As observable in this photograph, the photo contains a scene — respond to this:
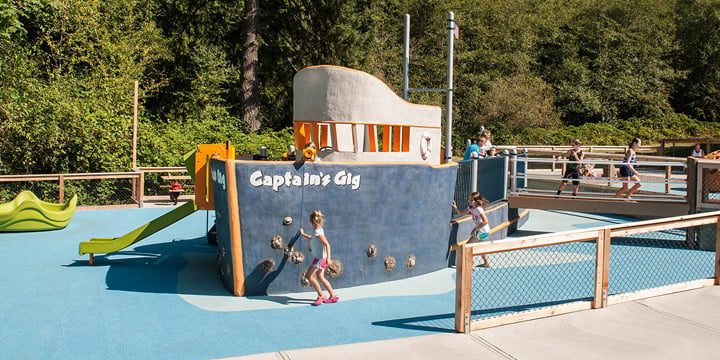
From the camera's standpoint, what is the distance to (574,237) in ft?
Result: 27.1

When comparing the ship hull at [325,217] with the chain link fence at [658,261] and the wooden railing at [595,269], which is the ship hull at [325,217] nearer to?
the wooden railing at [595,269]

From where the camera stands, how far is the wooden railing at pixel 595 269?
24.9ft

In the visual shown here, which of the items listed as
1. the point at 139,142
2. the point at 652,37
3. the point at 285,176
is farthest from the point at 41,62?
the point at 652,37

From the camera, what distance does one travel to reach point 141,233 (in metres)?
11.3

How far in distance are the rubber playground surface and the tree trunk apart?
18.9 m

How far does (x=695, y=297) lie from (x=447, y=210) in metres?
4.47

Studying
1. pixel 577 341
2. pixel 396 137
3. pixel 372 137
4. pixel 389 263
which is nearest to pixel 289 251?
pixel 389 263

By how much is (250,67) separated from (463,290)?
26010mm

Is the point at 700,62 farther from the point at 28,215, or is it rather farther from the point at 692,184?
the point at 28,215

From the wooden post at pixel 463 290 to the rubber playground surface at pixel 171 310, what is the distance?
42 centimetres

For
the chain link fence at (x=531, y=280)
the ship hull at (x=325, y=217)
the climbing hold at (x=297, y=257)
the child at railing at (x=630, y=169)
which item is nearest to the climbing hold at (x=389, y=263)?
the ship hull at (x=325, y=217)

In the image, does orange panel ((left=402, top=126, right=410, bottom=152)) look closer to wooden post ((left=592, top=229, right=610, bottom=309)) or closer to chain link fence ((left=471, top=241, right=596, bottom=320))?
chain link fence ((left=471, top=241, right=596, bottom=320))

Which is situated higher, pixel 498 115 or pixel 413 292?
pixel 498 115

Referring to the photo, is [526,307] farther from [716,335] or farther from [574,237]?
[716,335]
